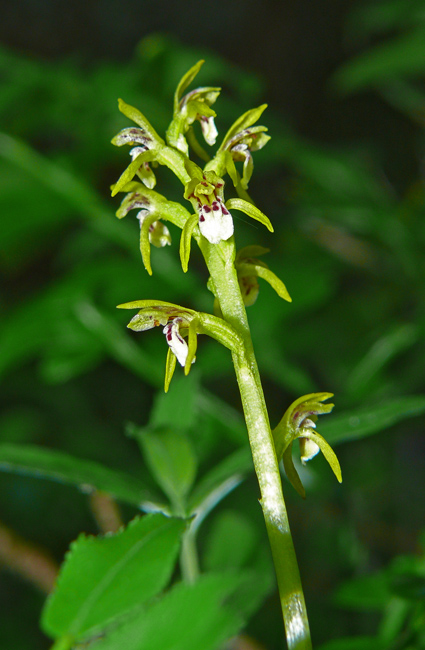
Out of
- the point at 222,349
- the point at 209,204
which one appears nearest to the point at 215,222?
the point at 209,204

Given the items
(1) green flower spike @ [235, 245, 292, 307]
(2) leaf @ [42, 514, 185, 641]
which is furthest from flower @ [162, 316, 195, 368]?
(2) leaf @ [42, 514, 185, 641]

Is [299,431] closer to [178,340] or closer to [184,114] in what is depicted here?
[178,340]

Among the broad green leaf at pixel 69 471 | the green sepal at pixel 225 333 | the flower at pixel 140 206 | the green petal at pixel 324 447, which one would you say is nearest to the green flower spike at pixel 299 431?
the green petal at pixel 324 447

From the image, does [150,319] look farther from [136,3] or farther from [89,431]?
[136,3]

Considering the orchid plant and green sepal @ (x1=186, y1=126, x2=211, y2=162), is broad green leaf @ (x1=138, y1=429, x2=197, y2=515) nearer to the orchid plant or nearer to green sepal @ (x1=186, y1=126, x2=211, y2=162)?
the orchid plant

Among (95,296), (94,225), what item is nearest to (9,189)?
(94,225)

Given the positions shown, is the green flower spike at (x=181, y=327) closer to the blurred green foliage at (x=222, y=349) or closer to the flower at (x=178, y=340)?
the flower at (x=178, y=340)
